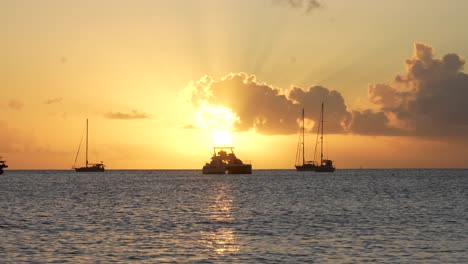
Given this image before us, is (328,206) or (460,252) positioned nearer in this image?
(460,252)

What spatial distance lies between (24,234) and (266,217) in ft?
100

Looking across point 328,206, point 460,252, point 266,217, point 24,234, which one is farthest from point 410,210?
point 24,234

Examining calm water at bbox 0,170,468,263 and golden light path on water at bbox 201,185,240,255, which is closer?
calm water at bbox 0,170,468,263

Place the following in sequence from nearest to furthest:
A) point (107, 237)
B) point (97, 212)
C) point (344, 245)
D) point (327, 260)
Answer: point (327, 260) → point (344, 245) → point (107, 237) → point (97, 212)

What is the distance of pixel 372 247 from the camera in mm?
56750

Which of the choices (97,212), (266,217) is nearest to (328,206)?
(266,217)

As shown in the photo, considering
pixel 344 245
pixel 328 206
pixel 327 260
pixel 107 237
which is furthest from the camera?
pixel 328 206

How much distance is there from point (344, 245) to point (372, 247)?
2.17 meters

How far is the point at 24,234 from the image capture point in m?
66.3

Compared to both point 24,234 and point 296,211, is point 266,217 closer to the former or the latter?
point 296,211

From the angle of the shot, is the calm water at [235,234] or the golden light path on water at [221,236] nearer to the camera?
the calm water at [235,234]

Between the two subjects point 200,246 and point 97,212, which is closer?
point 200,246

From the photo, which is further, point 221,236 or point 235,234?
point 235,234

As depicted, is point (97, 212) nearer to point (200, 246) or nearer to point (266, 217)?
point (266, 217)
